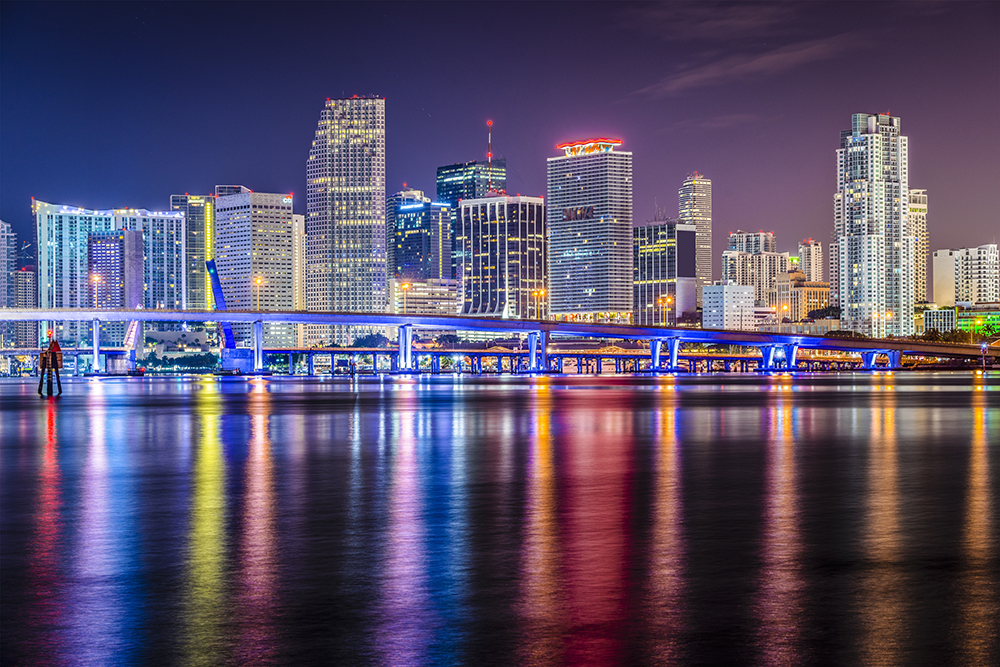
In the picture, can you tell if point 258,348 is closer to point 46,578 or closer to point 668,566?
point 46,578

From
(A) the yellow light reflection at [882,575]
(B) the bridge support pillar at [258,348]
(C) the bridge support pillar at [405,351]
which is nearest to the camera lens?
(A) the yellow light reflection at [882,575]

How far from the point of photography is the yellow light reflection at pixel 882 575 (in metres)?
7.40

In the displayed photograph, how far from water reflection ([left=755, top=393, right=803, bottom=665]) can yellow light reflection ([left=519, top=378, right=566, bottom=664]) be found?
1.50 metres

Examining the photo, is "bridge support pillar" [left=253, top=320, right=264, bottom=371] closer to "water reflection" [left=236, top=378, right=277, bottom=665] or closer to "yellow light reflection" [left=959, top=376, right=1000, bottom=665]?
"water reflection" [left=236, top=378, right=277, bottom=665]

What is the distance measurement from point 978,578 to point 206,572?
706 centimetres


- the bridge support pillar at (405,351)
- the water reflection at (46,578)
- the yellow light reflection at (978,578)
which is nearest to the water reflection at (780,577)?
the yellow light reflection at (978,578)

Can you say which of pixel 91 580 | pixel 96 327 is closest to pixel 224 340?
pixel 96 327

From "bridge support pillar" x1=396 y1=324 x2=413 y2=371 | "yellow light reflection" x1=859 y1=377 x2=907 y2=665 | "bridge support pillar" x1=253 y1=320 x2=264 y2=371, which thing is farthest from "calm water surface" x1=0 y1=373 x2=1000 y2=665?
"bridge support pillar" x1=396 y1=324 x2=413 y2=371

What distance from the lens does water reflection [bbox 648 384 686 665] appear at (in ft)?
24.9

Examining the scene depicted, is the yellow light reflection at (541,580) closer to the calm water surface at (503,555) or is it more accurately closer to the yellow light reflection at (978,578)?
the calm water surface at (503,555)

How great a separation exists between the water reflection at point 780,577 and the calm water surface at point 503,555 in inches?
1.3

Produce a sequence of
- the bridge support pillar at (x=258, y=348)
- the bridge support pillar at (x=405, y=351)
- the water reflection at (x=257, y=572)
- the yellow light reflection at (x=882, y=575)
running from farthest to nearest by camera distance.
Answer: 1. the bridge support pillar at (x=405, y=351)
2. the bridge support pillar at (x=258, y=348)
3. the water reflection at (x=257, y=572)
4. the yellow light reflection at (x=882, y=575)

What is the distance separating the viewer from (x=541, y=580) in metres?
9.56

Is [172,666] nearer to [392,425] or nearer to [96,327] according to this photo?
[392,425]
